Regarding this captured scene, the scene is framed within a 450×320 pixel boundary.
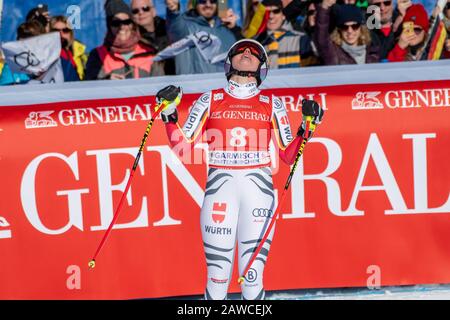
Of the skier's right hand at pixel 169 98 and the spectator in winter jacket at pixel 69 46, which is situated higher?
the skier's right hand at pixel 169 98

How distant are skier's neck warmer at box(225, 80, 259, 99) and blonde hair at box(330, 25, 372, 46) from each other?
6.25ft

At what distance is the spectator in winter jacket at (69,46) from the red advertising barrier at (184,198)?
5.03 feet

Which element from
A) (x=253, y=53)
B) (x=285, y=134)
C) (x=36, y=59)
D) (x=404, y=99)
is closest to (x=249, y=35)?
(x=36, y=59)

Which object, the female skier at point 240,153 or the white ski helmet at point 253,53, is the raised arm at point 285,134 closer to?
the female skier at point 240,153

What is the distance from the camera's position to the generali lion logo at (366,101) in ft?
21.6

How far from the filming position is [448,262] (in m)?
6.68

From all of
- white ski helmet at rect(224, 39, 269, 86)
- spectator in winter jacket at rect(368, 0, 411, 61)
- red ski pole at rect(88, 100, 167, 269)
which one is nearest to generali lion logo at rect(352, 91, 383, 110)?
white ski helmet at rect(224, 39, 269, 86)

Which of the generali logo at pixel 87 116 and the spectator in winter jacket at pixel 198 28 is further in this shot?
the spectator in winter jacket at pixel 198 28

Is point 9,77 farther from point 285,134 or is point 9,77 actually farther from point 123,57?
point 285,134

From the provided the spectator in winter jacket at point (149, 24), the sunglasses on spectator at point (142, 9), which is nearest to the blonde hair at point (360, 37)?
the spectator in winter jacket at point (149, 24)

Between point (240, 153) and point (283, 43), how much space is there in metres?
2.00

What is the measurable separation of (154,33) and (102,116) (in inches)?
66.6

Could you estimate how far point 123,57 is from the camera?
25.1ft

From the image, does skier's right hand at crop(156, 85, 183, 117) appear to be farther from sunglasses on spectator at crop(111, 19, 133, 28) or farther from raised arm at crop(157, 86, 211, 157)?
sunglasses on spectator at crop(111, 19, 133, 28)
